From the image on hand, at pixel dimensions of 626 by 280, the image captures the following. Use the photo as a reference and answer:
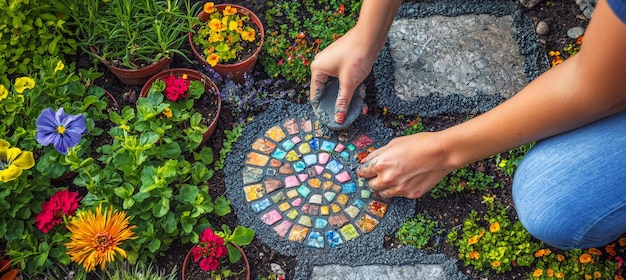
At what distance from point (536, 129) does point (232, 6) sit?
54.3 inches

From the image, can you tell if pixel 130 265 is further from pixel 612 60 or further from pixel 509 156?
pixel 612 60

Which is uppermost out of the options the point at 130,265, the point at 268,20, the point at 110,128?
the point at 268,20

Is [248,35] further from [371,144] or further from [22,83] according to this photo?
[22,83]

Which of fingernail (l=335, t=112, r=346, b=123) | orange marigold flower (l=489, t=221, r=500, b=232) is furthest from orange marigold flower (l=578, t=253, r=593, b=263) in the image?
fingernail (l=335, t=112, r=346, b=123)

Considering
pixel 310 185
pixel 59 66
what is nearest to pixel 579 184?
pixel 310 185

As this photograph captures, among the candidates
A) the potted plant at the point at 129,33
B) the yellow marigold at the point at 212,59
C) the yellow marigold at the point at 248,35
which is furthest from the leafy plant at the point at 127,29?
the yellow marigold at the point at 248,35

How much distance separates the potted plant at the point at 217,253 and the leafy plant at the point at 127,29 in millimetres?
770

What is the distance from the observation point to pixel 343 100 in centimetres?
244

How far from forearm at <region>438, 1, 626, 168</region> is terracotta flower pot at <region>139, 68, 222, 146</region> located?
3.06ft

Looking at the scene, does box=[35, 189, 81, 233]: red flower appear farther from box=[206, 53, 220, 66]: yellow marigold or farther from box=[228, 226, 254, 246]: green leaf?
box=[206, 53, 220, 66]: yellow marigold

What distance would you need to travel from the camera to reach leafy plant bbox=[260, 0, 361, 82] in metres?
2.70

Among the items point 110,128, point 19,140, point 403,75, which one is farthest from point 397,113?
point 19,140

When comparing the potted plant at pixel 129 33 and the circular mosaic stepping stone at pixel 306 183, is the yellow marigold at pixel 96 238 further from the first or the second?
the potted plant at pixel 129 33

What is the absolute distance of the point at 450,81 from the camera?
273cm
